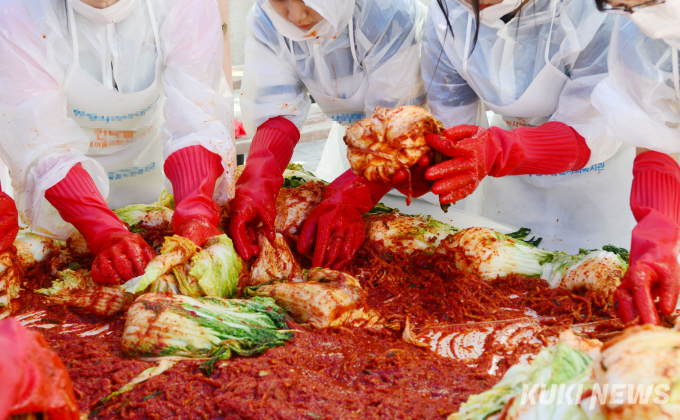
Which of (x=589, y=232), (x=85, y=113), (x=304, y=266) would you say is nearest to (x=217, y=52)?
(x=85, y=113)

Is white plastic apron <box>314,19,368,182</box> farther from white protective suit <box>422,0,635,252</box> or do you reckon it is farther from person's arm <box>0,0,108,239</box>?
person's arm <box>0,0,108,239</box>

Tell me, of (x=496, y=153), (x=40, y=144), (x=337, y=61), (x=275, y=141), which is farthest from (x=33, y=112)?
(x=496, y=153)

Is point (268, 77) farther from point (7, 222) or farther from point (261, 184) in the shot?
point (7, 222)

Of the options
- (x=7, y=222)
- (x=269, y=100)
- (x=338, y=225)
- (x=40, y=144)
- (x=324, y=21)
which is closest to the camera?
(x=7, y=222)

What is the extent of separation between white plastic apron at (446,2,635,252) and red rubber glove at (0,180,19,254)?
258 centimetres

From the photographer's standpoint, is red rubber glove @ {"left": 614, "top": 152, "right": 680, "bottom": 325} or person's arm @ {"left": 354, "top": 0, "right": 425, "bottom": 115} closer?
red rubber glove @ {"left": 614, "top": 152, "right": 680, "bottom": 325}

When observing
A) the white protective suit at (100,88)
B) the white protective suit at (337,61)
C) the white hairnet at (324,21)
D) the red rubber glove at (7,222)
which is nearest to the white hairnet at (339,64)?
the white protective suit at (337,61)

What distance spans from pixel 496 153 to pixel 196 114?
166cm

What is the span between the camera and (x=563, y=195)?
11.7 ft

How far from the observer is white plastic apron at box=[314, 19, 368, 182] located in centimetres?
355

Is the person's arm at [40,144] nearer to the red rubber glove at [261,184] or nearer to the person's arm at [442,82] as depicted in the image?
the red rubber glove at [261,184]

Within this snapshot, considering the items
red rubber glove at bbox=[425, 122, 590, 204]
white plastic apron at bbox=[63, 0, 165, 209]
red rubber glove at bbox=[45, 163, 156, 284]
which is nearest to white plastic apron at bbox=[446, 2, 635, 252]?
red rubber glove at bbox=[425, 122, 590, 204]

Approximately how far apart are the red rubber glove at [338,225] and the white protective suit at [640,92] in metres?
1.14

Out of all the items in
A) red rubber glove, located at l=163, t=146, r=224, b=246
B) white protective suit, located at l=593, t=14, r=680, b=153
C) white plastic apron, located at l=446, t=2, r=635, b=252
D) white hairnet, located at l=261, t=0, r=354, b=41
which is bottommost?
→ white plastic apron, located at l=446, t=2, r=635, b=252
